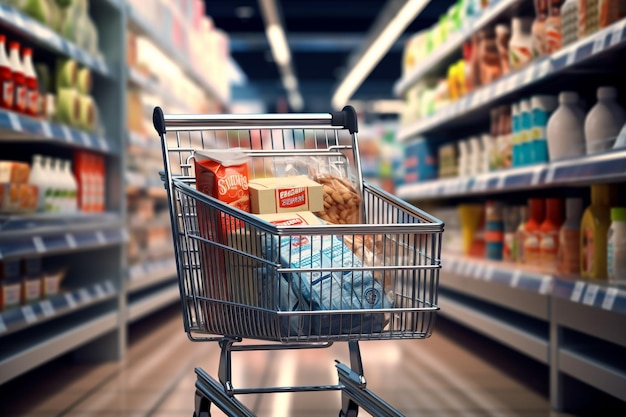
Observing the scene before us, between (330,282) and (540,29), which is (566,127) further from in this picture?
(330,282)

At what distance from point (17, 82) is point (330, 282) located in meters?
1.87

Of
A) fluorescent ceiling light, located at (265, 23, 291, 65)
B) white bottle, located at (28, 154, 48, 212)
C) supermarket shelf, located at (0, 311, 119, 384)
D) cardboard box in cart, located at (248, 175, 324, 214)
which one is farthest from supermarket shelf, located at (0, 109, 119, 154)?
fluorescent ceiling light, located at (265, 23, 291, 65)

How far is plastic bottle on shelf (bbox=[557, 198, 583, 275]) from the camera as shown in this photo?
3.13 meters

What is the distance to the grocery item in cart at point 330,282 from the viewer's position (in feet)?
5.40

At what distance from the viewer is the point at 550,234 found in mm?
3373

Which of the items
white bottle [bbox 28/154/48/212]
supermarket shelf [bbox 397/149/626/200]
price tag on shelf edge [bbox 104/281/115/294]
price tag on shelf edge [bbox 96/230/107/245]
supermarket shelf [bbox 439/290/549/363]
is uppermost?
white bottle [bbox 28/154/48/212]

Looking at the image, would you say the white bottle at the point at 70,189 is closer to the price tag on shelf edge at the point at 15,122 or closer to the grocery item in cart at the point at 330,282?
the price tag on shelf edge at the point at 15,122

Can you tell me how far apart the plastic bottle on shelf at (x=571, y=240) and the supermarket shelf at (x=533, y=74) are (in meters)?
0.54

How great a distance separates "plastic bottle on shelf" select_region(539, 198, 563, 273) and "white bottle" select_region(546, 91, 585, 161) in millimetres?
266

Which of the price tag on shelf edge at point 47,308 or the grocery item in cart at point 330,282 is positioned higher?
the grocery item in cart at point 330,282

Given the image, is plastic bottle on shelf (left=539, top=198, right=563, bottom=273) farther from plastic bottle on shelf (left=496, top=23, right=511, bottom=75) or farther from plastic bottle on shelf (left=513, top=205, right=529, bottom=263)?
plastic bottle on shelf (left=496, top=23, right=511, bottom=75)

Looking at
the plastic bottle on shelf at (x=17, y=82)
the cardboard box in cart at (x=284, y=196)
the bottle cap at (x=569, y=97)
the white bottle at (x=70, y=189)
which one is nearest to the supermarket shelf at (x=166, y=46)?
the white bottle at (x=70, y=189)

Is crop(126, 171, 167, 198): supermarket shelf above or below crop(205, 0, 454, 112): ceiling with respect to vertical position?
below

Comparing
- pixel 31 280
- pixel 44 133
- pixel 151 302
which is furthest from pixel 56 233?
pixel 151 302
